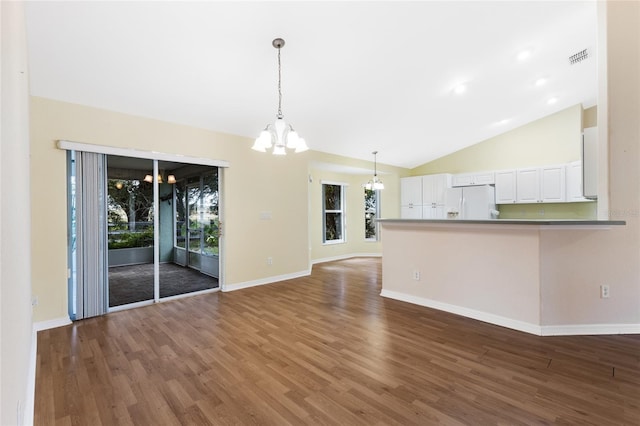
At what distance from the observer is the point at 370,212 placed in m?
8.70

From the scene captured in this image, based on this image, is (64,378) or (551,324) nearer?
(64,378)

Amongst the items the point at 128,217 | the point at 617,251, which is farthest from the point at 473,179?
the point at 128,217

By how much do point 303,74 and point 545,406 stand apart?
12.6 ft

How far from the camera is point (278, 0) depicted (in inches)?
100

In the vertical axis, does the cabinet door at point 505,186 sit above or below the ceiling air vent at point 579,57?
below

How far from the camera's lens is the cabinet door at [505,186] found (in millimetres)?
6502

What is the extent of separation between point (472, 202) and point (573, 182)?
71.2 inches

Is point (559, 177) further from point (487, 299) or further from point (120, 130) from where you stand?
Answer: point (120, 130)

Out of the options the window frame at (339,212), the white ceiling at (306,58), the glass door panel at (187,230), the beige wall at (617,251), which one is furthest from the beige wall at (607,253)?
the window frame at (339,212)

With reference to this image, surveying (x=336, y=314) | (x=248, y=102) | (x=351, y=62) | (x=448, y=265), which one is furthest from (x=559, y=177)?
(x=248, y=102)

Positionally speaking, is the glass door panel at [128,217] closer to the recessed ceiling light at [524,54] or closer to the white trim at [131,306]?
the white trim at [131,306]

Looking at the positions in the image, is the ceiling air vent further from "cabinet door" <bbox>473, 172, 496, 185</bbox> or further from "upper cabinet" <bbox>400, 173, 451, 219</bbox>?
"upper cabinet" <bbox>400, 173, 451, 219</bbox>

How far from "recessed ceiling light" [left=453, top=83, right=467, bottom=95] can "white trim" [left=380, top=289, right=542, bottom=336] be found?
10.8 ft

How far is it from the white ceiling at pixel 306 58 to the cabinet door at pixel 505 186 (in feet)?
5.82
